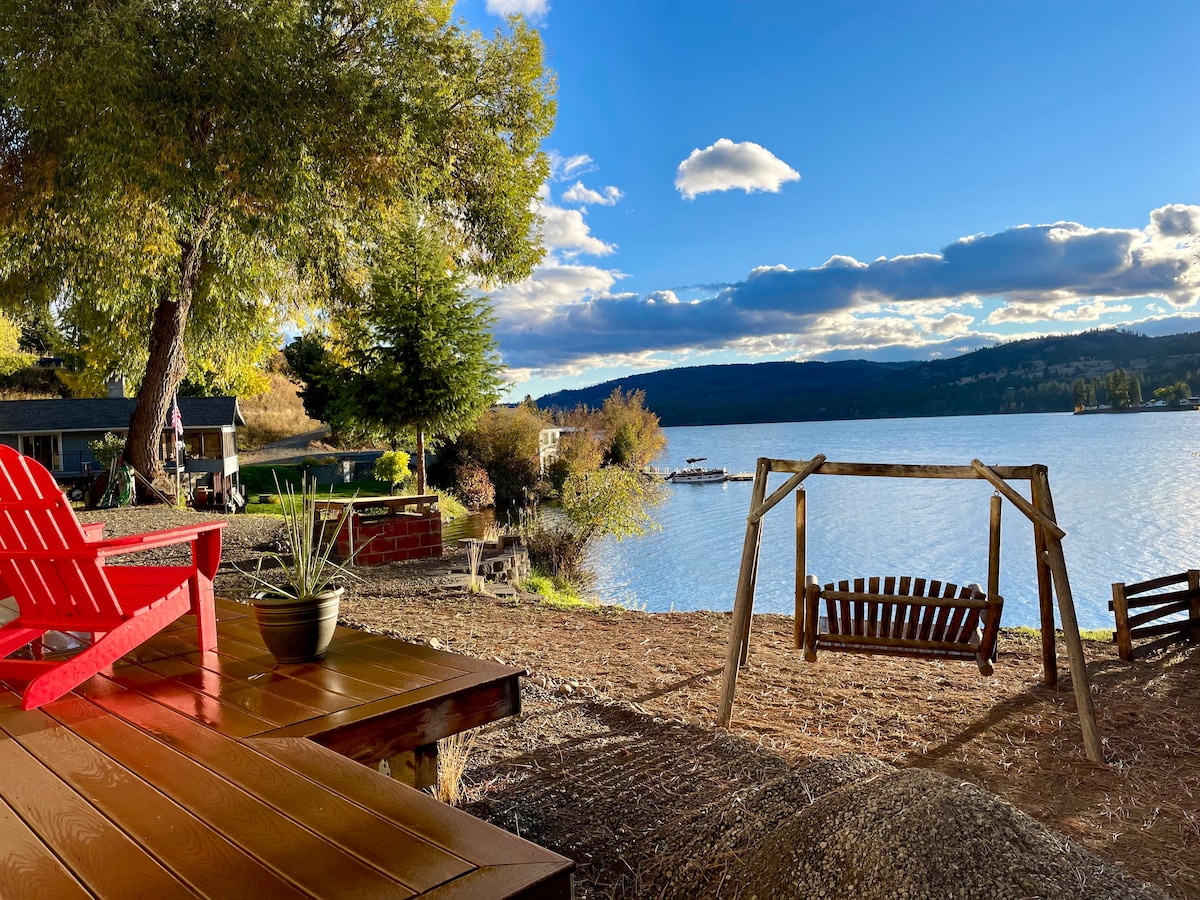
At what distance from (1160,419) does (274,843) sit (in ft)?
342

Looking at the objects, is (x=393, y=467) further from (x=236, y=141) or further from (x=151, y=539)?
(x=151, y=539)

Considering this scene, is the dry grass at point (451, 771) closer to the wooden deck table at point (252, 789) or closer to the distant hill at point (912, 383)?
the wooden deck table at point (252, 789)

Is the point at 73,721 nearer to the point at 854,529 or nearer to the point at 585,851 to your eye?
the point at 585,851

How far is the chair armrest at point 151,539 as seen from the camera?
2744 millimetres

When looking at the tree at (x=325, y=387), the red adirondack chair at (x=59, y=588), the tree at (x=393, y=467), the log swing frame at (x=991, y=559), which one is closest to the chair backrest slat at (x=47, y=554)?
the red adirondack chair at (x=59, y=588)

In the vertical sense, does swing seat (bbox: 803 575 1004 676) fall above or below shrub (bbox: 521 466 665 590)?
above

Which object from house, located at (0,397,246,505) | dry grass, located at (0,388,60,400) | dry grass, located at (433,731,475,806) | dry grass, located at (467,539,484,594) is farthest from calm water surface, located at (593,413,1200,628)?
dry grass, located at (0,388,60,400)

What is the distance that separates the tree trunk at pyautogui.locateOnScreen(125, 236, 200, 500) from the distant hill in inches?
1022

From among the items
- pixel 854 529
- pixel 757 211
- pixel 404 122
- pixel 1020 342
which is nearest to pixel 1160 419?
pixel 1020 342

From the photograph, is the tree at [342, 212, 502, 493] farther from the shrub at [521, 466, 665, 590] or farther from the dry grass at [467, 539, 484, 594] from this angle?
the dry grass at [467, 539, 484, 594]

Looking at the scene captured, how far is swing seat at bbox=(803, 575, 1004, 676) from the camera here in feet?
14.9

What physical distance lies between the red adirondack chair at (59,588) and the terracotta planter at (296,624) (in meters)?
0.41

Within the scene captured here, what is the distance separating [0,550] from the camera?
296 centimetres

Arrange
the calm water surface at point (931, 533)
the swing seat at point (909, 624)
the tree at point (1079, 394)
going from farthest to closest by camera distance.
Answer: the tree at point (1079, 394), the calm water surface at point (931, 533), the swing seat at point (909, 624)
